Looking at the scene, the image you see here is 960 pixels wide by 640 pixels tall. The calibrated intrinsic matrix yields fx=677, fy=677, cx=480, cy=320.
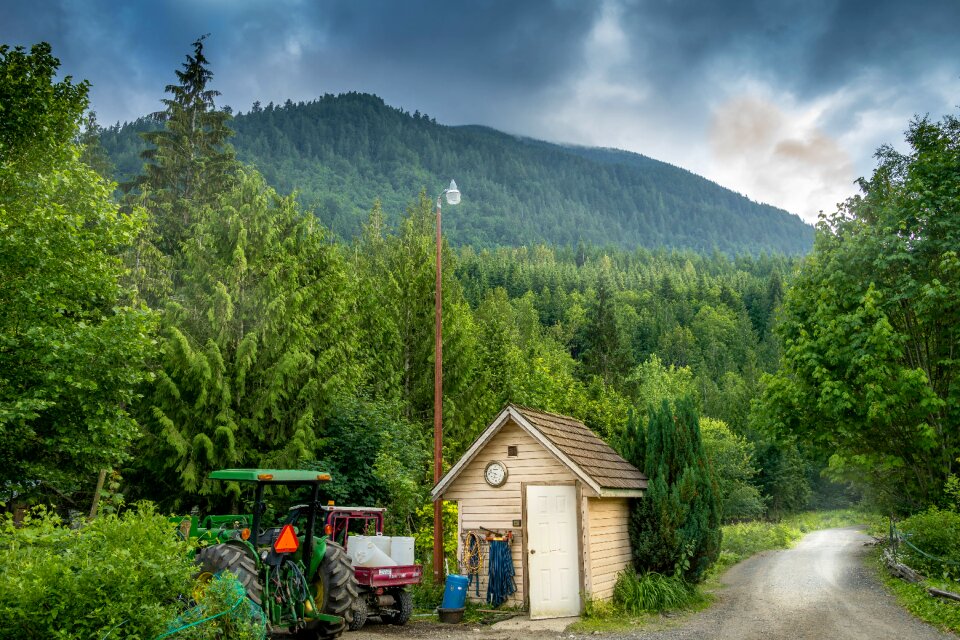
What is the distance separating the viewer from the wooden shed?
13.5 m

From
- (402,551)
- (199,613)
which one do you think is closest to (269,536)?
(199,613)

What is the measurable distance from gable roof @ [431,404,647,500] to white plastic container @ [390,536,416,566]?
1696 mm

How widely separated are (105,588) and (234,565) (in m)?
2.59

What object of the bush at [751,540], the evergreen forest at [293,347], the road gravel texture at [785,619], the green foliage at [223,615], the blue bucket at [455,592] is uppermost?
the evergreen forest at [293,347]

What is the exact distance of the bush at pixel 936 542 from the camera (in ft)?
50.2

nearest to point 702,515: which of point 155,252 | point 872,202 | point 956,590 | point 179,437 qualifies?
point 956,590

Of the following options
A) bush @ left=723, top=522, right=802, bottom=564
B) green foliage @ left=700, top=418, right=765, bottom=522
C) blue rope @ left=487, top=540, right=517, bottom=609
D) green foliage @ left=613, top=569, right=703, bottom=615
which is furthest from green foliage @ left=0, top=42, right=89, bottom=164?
green foliage @ left=700, top=418, right=765, bottom=522

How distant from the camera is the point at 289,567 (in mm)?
9625

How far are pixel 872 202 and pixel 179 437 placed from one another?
20.7 m

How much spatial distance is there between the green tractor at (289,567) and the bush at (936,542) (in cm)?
1284

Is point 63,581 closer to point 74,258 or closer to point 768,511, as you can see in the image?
point 74,258

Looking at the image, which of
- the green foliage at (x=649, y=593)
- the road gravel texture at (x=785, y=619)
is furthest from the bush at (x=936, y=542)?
the green foliage at (x=649, y=593)

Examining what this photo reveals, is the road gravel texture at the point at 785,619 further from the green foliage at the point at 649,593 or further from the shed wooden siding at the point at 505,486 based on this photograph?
the shed wooden siding at the point at 505,486

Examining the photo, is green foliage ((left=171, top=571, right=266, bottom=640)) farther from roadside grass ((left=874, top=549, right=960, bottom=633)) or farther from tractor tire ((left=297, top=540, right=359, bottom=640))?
roadside grass ((left=874, top=549, right=960, bottom=633))
